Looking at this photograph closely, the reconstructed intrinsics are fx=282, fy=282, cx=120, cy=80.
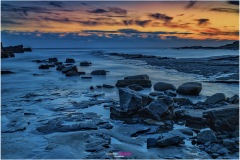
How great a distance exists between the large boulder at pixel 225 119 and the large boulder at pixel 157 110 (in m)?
1.68

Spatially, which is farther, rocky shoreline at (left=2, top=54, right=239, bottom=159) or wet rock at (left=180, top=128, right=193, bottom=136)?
wet rock at (left=180, top=128, right=193, bottom=136)

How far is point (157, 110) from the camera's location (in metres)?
10.3

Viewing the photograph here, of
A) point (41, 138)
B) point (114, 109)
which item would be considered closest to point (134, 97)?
point (114, 109)

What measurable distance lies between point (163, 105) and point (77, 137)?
3.62m

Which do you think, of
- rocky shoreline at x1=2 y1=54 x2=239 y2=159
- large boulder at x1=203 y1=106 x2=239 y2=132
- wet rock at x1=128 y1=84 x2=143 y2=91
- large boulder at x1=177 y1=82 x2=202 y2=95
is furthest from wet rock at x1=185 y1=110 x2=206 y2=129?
wet rock at x1=128 y1=84 x2=143 y2=91

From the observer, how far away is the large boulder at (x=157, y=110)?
1015cm

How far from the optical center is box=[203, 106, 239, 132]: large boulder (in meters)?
8.67

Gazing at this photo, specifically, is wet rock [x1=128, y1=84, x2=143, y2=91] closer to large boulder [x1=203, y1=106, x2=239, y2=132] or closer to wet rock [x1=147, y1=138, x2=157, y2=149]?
large boulder [x1=203, y1=106, x2=239, y2=132]

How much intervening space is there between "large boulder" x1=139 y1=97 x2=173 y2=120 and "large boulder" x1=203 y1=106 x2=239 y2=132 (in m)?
1.68

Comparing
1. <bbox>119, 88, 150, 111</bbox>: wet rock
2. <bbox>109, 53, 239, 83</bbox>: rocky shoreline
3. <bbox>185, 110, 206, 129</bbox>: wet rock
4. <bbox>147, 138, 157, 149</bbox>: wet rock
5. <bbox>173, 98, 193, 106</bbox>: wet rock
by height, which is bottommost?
<bbox>147, 138, 157, 149</bbox>: wet rock

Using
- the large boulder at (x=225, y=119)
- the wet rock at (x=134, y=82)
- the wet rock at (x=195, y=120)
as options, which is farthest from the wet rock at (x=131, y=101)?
the wet rock at (x=134, y=82)

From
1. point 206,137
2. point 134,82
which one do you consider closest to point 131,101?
point 206,137

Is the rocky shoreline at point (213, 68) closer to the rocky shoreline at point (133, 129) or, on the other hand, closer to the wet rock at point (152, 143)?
the rocky shoreline at point (133, 129)

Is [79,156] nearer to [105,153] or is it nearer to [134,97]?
[105,153]
